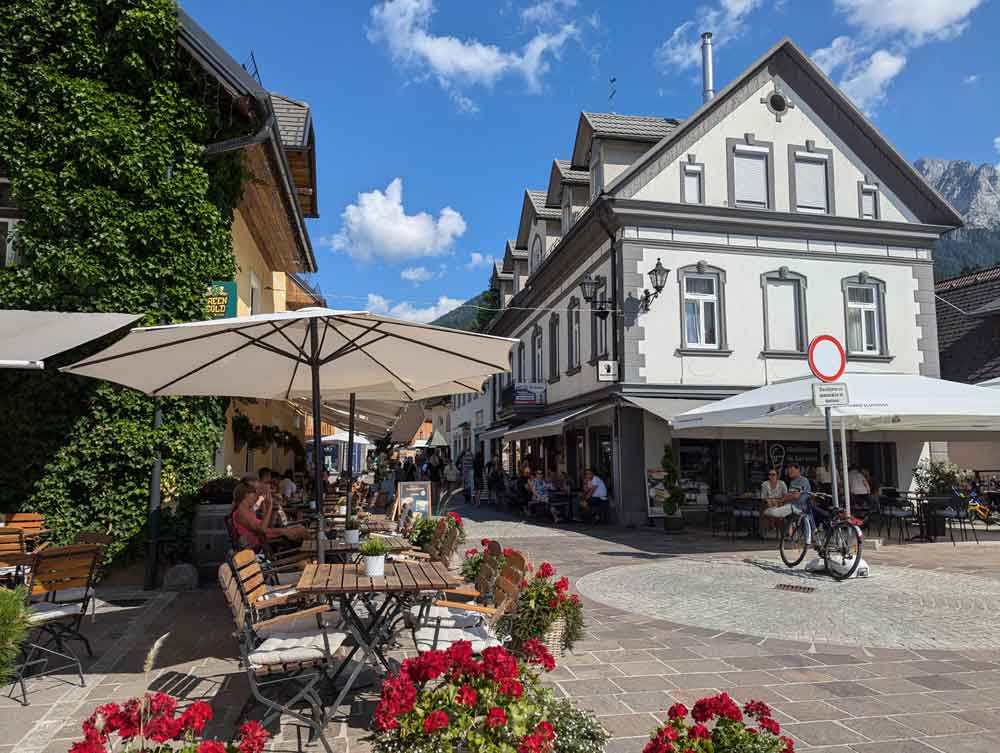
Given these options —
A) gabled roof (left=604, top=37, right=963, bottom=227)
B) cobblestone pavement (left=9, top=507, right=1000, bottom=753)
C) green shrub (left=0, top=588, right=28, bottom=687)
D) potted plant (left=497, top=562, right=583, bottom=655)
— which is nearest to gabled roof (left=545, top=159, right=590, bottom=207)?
gabled roof (left=604, top=37, right=963, bottom=227)

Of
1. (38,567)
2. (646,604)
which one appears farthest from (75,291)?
(646,604)

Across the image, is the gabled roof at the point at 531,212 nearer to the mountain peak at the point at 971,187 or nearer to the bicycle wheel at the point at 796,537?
the bicycle wheel at the point at 796,537

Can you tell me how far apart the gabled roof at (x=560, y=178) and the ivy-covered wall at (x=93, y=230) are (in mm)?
13293

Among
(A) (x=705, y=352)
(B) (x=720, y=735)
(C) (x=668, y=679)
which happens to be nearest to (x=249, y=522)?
(C) (x=668, y=679)

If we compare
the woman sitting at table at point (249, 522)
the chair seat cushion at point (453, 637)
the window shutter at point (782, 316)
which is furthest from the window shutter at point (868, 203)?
the chair seat cushion at point (453, 637)

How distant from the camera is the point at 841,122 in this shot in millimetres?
18391

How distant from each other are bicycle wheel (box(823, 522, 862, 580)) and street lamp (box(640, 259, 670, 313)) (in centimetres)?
796

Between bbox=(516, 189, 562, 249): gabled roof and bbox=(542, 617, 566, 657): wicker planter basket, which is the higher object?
bbox=(516, 189, 562, 249): gabled roof

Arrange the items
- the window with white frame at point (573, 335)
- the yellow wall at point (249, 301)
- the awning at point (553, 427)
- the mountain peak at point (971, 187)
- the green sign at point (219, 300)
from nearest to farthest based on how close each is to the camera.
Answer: the green sign at point (219, 300) < the yellow wall at point (249, 301) < the awning at point (553, 427) < the window with white frame at point (573, 335) < the mountain peak at point (971, 187)

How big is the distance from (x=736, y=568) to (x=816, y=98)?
13329 mm

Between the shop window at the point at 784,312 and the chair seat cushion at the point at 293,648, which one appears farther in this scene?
the shop window at the point at 784,312

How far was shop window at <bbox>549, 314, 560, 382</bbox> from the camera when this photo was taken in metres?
22.8

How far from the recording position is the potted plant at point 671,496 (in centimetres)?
1535

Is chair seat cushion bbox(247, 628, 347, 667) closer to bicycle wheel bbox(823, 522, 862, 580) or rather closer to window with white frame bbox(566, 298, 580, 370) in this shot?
bicycle wheel bbox(823, 522, 862, 580)
